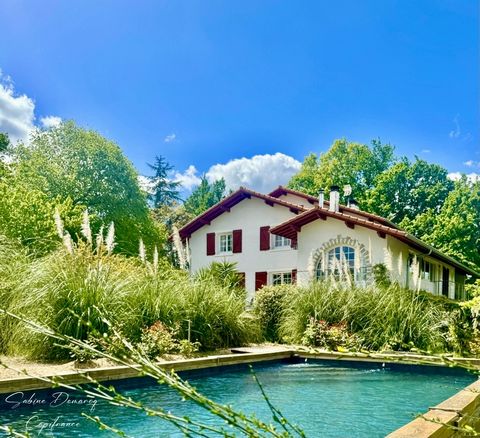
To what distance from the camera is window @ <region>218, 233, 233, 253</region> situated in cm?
2092

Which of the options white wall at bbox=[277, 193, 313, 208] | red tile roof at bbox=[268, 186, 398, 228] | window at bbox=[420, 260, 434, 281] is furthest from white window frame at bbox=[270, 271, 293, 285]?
window at bbox=[420, 260, 434, 281]

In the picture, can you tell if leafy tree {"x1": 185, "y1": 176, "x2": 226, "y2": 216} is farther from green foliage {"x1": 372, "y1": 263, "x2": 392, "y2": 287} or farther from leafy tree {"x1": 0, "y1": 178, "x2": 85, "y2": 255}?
green foliage {"x1": 372, "y1": 263, "x2": 392, "y2": 287}

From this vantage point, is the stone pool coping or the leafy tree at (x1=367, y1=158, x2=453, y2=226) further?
the leafy tree at (x1=367, y1=158, x2=453, y2=226)

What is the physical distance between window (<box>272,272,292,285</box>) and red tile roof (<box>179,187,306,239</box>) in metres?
2.37

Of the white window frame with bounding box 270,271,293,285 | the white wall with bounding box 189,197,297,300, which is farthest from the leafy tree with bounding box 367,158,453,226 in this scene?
the white window frame with bounding box 270,271,293,285

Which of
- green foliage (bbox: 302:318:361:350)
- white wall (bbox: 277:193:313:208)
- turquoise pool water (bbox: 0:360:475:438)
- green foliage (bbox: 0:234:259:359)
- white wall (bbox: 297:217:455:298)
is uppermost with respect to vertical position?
white wall (bbox: 277:193:313:208)

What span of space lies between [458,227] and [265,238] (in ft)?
33.5

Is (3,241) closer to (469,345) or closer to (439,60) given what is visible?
(469,345)

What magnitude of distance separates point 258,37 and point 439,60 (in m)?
4.99

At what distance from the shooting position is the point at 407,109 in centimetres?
2169

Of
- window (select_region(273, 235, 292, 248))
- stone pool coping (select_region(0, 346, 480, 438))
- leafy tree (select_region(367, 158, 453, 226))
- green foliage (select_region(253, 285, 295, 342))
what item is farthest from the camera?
leafy tree (select_region(367, 158, 453, 226))

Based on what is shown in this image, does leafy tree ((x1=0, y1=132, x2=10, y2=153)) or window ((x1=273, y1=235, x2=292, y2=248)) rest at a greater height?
leafy tree ((x1=0, y1=132, x2=10, y2=153))

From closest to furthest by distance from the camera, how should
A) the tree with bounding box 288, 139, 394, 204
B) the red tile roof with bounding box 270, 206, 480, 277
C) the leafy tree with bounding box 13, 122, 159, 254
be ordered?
the red tile roof with bounding box 270, 206, 480, 277 < the leafy tree with bounding box 13, 122, 159, 254 < the tree with bounding box 288, 139, 394, 204

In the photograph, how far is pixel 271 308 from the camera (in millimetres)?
11859
